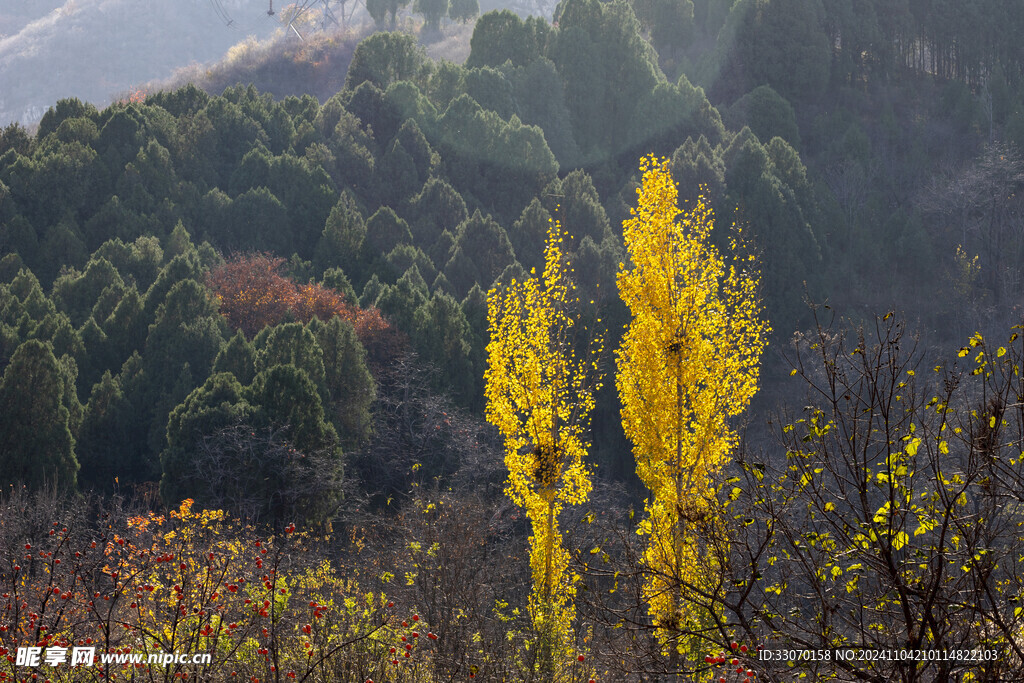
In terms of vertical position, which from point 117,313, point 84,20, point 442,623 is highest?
point 84,20

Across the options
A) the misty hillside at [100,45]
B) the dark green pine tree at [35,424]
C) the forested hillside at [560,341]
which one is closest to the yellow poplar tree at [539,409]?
the forested hillside at [560,341]

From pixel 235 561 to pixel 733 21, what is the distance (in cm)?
5066

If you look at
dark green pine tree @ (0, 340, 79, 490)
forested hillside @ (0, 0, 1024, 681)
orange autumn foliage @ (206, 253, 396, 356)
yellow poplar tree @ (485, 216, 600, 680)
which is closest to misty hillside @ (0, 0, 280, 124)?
forested hillside @ (0, 0, 1024, 681)

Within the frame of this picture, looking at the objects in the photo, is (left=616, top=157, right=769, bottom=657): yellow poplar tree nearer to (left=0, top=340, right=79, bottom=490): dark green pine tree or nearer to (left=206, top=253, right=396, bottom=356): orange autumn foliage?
(left=0, top=340, right=79, bottom=490): dark green pine tree

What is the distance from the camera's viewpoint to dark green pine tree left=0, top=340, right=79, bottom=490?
72.0 feet

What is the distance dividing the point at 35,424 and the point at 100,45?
4743 inches

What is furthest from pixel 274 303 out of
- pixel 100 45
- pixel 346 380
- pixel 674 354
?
pixel 100 45

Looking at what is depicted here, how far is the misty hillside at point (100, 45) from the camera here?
12131cm

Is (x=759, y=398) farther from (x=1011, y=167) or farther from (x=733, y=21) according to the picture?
(x=733, y=21)

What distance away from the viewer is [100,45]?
126375 mm

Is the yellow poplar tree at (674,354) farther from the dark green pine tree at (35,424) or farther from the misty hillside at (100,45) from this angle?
the misty hillside at (100,45)

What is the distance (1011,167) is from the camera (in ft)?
153

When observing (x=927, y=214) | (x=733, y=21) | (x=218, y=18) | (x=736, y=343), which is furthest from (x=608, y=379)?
(x=218, y=18)

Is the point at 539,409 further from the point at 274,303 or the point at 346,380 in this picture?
the point at 274,303
